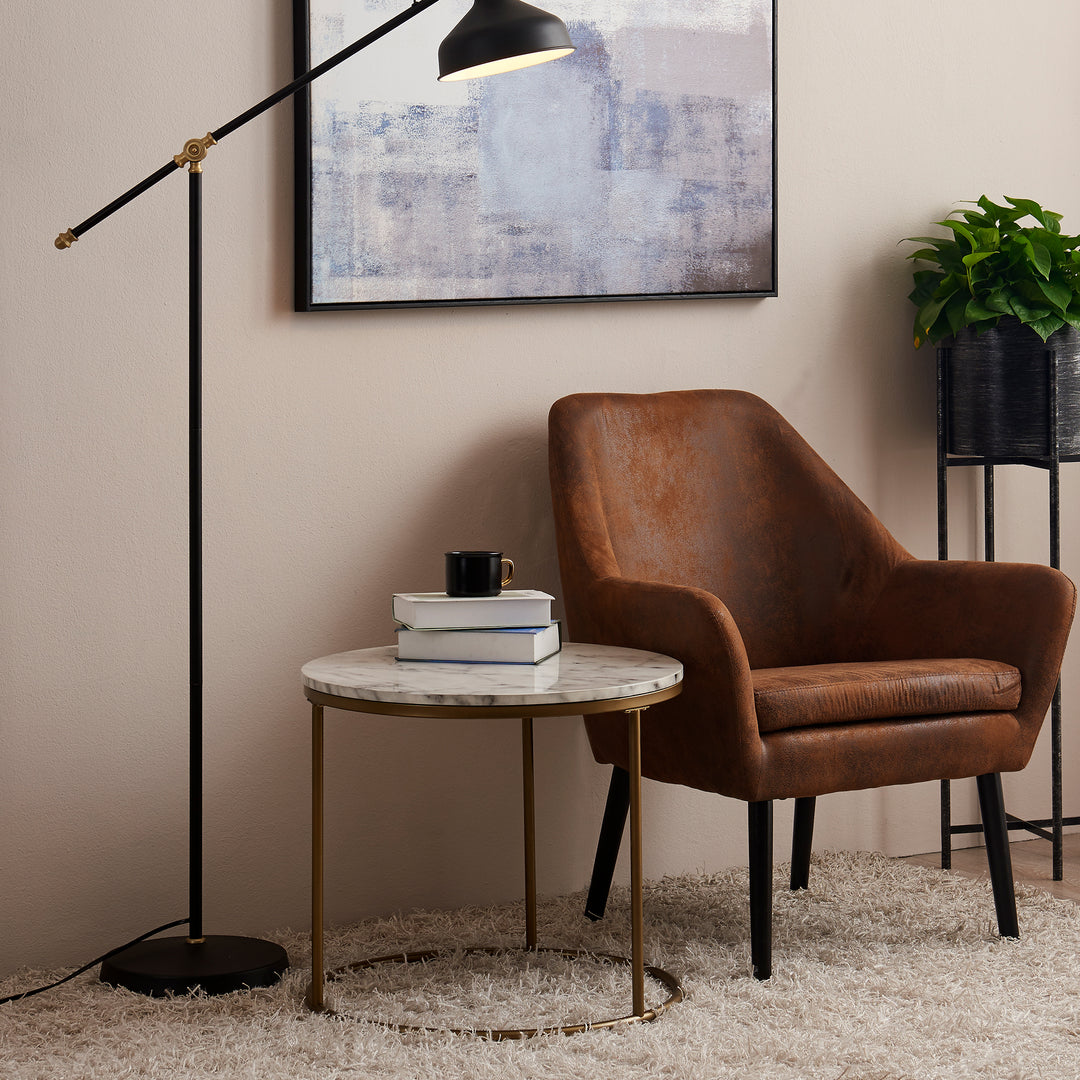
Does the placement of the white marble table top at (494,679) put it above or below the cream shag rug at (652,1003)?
above

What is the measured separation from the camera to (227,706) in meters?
2.40

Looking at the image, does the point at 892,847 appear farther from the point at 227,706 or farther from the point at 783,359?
the point at 227,706

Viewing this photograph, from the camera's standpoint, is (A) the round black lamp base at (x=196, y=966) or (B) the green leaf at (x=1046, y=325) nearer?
(A) the round black lamp base at (x=196, y=966)

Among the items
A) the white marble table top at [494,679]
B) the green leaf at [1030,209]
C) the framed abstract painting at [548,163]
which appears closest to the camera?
the white marble table top at [494,679]

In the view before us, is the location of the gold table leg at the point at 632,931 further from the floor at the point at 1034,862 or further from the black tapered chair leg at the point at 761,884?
the floor at the point at 1034,862

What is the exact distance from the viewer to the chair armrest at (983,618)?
2.22 meters

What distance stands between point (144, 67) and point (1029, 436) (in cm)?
187

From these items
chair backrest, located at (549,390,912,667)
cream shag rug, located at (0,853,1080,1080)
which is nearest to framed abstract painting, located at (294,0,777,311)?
chair backrest, located at (549,390,912,667)

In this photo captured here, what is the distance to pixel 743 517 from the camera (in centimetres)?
259

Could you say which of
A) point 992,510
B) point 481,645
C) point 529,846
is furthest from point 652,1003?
point 992,510

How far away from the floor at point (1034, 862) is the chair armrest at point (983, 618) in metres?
0.59

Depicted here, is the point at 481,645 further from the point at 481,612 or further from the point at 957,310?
the point at 957,310

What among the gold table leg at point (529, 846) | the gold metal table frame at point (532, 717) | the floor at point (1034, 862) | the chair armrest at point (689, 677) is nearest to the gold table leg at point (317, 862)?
the gold metal table frame at point (532, 717)

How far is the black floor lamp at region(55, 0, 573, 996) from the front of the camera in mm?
1991
